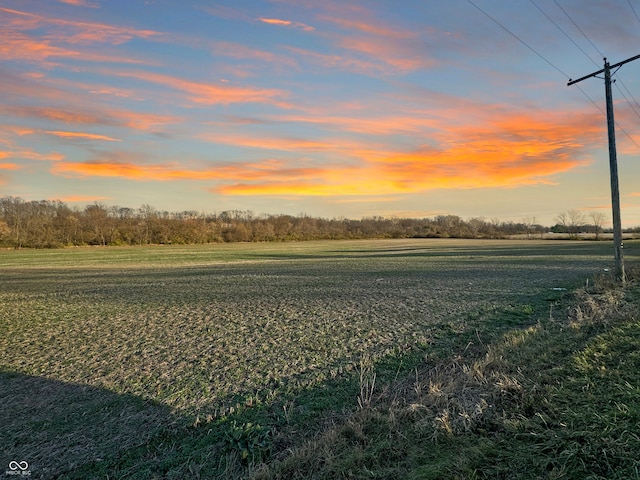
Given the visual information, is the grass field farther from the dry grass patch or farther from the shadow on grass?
the dry grass patch

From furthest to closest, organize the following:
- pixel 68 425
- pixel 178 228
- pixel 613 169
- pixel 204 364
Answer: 1. pixel 178 228
2. pixel 613 169
3. pixel 204 364
4. pixel 68 425

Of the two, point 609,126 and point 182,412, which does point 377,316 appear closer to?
point 182,412

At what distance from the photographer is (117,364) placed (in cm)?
989

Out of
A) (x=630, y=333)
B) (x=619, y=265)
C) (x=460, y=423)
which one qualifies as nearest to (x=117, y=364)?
(x=460, y=423)

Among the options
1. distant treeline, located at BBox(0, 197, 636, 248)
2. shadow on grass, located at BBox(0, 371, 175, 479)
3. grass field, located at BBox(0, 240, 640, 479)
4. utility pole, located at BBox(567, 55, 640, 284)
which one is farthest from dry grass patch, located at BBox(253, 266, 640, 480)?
distant treeline, located at BBox(0, 197, 636, 248)

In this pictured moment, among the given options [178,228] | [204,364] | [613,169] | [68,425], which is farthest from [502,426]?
[178,228]

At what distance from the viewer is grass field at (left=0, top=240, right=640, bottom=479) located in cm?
599

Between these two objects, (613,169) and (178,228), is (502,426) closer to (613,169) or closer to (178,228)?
(613,169)

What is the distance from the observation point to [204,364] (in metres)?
9.74

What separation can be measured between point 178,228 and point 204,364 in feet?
416

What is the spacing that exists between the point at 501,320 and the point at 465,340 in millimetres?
3403

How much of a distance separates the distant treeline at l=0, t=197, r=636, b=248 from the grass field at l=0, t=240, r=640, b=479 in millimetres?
95560

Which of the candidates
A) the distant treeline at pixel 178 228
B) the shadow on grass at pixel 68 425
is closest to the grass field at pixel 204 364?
the shadow on grass at pixel 68 425

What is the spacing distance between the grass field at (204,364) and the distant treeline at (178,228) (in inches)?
3762
